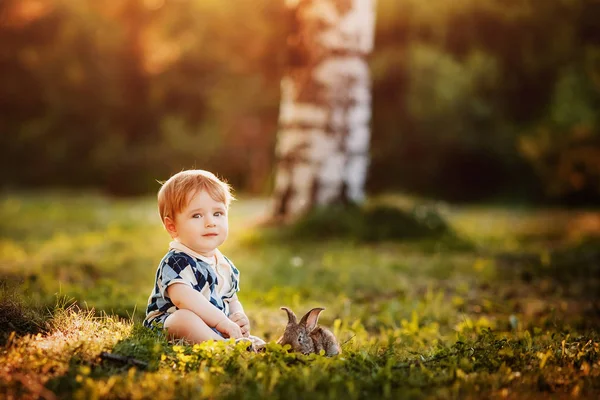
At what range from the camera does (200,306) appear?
3387mm

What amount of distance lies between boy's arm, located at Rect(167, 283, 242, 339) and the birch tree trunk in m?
5.04

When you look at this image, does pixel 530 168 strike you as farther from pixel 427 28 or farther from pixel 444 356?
pixel 444 356

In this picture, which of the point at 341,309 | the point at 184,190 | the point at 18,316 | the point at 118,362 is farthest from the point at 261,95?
the point at 118,362

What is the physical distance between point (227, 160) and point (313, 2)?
15029mm

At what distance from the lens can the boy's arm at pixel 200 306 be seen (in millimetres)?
3377

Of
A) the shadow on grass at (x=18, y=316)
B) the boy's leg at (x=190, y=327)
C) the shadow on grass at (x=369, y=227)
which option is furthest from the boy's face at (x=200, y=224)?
the shadow on grass at (x=369, y=227)

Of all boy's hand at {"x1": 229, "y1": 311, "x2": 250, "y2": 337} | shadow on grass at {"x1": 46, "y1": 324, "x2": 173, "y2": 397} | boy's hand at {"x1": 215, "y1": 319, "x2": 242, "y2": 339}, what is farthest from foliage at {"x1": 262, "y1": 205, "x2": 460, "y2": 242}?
shadow on grass at {"x1": 46, "y1": 324, "x2": 173, "y2": 397}

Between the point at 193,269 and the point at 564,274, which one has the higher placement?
the point at 193,269

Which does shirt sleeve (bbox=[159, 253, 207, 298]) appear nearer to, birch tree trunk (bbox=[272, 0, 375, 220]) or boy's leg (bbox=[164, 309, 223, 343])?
boy's leg (bbox=[164, 309, 223, 343])

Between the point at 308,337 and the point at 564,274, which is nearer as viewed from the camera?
the point at 308,337

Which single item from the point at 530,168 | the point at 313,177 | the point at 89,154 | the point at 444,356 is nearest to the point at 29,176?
the point at 89,154

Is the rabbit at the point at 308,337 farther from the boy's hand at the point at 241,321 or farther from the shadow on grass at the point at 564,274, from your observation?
the shadow on grass at the point at 564,274

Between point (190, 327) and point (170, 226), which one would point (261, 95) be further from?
point (190, 327)

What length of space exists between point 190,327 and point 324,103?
5.34 meters
